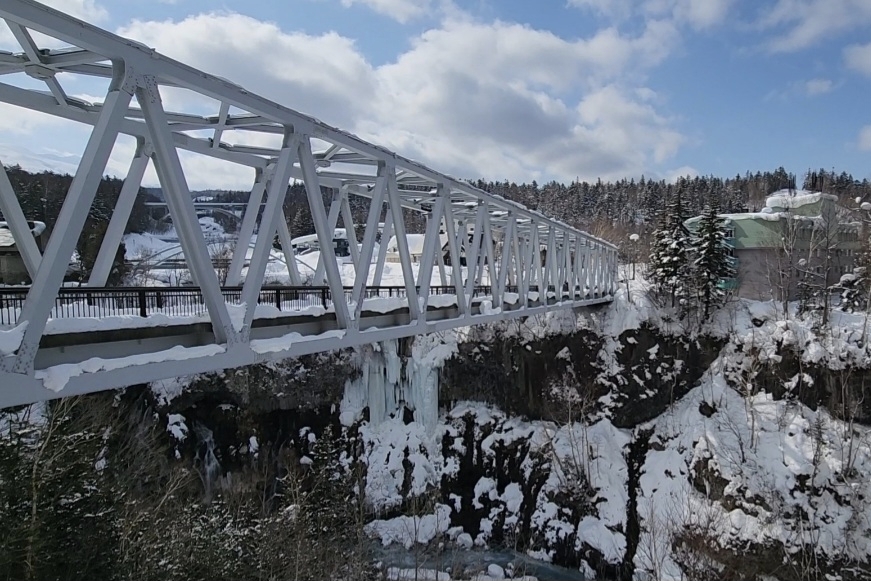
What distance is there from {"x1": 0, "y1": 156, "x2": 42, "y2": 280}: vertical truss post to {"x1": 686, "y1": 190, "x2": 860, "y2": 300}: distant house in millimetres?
33401

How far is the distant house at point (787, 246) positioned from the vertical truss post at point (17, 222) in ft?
110

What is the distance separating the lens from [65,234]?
4.04 meters

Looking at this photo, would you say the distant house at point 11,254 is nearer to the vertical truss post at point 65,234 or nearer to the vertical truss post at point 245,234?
the vertical truss post at point 245,234

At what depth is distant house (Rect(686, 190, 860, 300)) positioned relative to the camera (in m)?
29.6

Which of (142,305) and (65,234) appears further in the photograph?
(142,305)

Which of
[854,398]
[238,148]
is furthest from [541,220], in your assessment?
[854,398]

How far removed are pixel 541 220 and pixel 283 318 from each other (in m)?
11.6

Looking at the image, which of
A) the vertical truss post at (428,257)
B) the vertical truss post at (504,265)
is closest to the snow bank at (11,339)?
the vertical truss post at (428,257)

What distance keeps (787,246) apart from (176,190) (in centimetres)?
3407

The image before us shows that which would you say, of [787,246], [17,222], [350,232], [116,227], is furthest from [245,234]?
[787,246]

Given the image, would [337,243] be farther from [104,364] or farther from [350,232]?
[104,364]

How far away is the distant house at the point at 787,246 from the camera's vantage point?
2958 centimetres

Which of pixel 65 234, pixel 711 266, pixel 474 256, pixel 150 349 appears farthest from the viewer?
pixel 711 266

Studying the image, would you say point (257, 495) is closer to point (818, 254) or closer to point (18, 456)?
point (18, 456)
